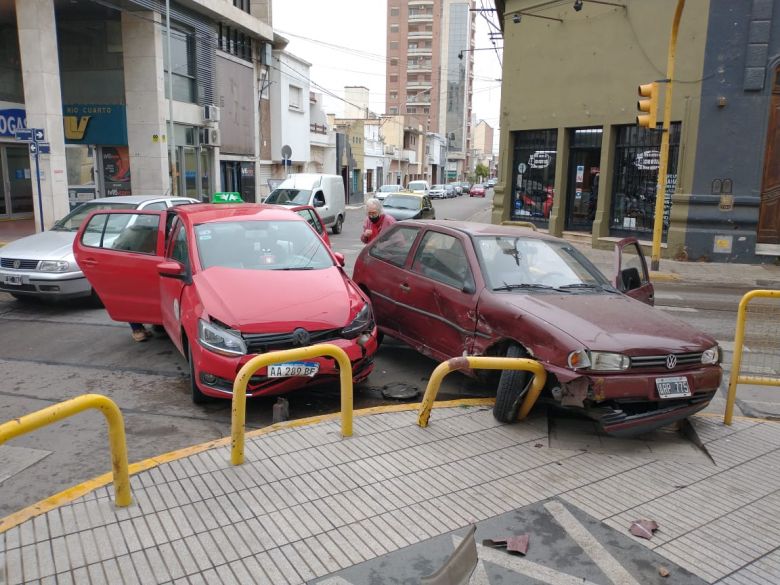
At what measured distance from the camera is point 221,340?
534 centimetres

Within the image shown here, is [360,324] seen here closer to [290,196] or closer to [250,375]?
[250,375]

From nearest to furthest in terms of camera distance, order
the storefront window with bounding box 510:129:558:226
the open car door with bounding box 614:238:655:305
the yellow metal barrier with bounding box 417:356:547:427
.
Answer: the yellow metal barrier with bounding box 417:356:547:427
the open car door with bounding box 614:238:655:305
the storefront window with bounding box 510:129:558:226

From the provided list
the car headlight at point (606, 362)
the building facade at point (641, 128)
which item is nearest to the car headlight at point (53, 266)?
the car headlight at point (606, 362)

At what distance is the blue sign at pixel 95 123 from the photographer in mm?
23609

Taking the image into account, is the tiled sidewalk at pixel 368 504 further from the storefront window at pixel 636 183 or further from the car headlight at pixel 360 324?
the storefront window at pixel 636 183

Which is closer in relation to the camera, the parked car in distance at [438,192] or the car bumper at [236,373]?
the car bumper at [236,373]

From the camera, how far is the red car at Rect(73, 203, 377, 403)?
5359 mm

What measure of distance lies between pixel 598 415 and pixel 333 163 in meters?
45.4

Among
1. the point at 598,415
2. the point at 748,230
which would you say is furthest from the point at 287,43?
the point at 598,415

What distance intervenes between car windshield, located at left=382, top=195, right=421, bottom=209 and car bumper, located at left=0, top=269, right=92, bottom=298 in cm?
1525

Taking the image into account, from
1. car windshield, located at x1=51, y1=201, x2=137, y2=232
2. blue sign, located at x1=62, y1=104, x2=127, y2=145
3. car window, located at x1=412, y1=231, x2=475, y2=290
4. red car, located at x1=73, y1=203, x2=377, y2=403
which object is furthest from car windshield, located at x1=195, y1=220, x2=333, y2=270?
blue sign, located at x1=62, y1=104, x2=127, y2=145

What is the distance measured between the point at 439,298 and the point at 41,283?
6.45 metres

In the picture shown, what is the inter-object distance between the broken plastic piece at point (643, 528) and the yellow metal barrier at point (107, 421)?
9.56 feet

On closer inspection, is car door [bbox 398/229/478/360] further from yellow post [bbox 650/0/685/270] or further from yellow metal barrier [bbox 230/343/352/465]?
yellow post [bbox 650/0/685/270]
